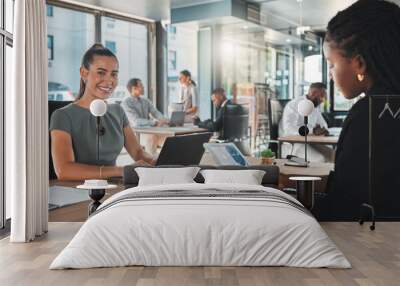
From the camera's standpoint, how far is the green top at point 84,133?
5352 mm

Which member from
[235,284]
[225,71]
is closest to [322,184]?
[225,71]

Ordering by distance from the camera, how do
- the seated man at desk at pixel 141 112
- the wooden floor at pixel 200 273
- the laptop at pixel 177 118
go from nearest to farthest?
the wooden floor at pixel 200 273, the seated man at desk at pixel 141 112, the laptop at pixel 177 118

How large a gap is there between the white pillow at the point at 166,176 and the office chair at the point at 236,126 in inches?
25.8

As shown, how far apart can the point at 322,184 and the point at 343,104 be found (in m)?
0.82

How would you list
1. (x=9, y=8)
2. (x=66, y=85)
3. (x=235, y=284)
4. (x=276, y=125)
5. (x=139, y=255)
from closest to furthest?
(x=235, y=284) → (x=139, y=255) → (x=9, y=8) → (x=276, y=125) → (x=66, y=85)

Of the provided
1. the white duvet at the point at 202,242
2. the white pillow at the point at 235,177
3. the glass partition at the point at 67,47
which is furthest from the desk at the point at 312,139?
the glass partition at the point at 67,47

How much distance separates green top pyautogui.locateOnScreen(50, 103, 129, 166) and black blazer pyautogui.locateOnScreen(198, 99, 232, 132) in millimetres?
936

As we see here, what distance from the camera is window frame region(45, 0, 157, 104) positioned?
603cm

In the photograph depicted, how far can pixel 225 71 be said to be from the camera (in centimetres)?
584

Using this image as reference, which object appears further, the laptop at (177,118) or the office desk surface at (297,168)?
the laptop at (177,118)

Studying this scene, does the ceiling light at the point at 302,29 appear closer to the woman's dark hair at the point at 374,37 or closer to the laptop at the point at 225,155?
the woman's dark hair at the point at 374,37

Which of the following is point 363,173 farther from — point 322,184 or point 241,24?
point 241,24

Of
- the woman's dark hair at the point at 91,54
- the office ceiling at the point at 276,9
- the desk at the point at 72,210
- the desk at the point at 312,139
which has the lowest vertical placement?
the desk at the point at 72,210

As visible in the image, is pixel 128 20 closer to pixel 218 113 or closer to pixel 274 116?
pixel 218 113
